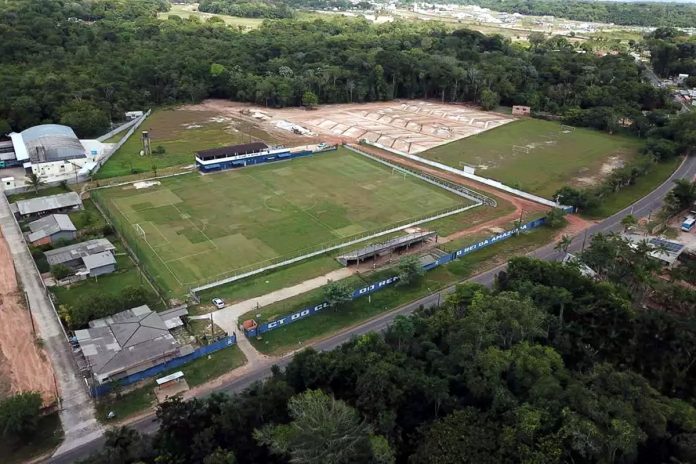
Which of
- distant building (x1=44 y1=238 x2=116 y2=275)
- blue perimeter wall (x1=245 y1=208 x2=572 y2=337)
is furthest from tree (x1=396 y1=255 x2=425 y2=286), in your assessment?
distant building (x1=44 y1=238 x2=116 y2=275)

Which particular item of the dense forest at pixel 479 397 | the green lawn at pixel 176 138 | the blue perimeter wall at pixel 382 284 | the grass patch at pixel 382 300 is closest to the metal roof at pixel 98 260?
the grass patch at pixel 382 300

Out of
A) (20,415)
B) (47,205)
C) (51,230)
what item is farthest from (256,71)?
(20,415)

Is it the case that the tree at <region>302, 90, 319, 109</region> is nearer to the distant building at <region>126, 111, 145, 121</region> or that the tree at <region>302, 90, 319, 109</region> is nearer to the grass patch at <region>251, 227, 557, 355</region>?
the distant building at <region>126, 111, 145, 121</region>

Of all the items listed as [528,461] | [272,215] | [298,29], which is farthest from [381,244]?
[298,29]

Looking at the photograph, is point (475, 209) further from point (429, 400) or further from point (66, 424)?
point (66, 424)

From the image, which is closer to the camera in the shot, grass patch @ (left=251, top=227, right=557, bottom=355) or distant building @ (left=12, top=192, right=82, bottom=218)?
grass patch @ (left=251, top=227, right=557, bottom=355)

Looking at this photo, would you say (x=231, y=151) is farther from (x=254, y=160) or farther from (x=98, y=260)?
(x=98, y=260)

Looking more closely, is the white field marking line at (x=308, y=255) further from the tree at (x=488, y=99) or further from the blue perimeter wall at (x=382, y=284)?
the tree at (x=488, y=99)
